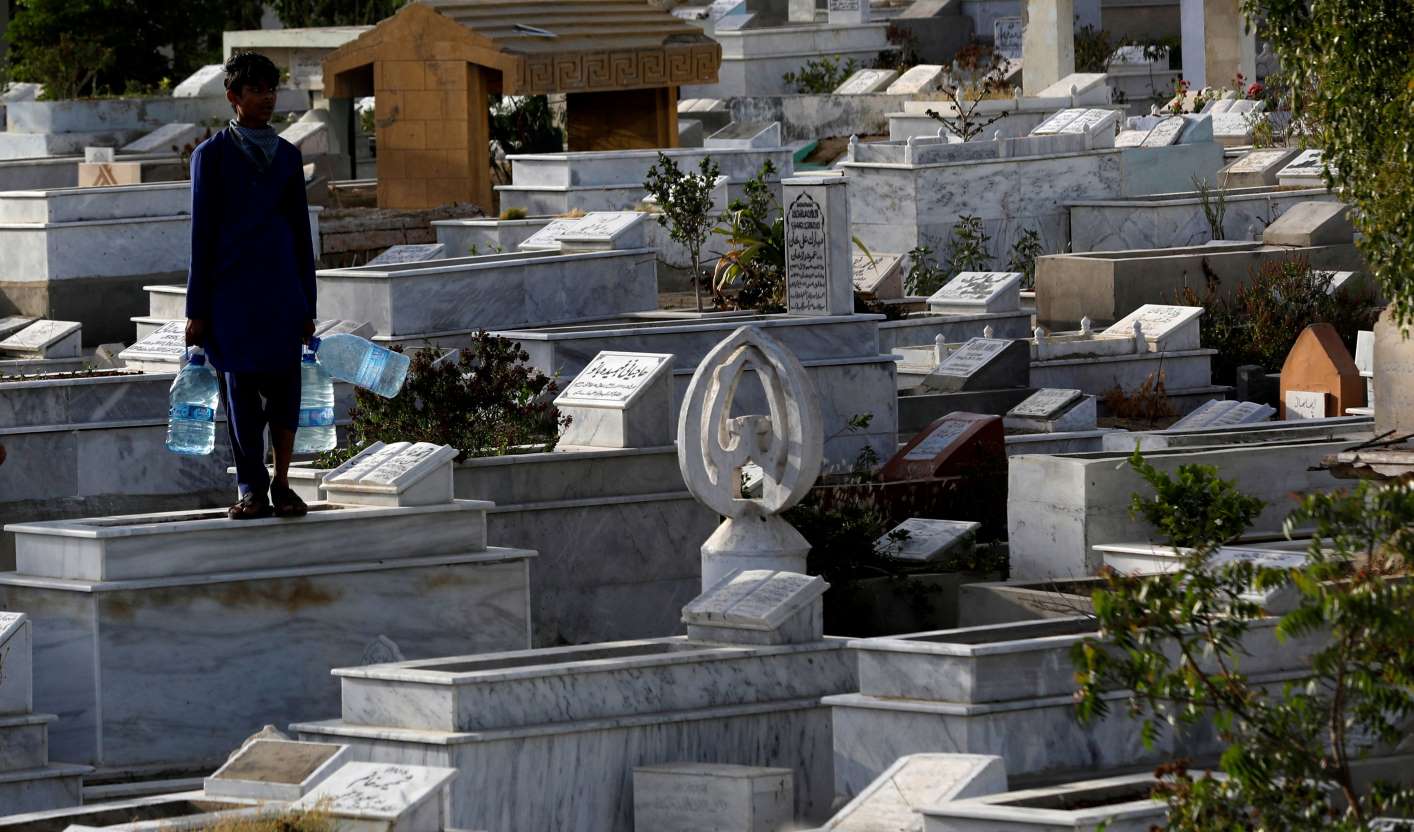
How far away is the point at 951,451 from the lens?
561 inches

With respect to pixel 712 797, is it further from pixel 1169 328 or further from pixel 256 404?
pixel 1169 328

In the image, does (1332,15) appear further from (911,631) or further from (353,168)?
(353,168)

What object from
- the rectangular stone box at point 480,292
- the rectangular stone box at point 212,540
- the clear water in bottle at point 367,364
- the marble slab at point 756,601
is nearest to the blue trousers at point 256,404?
the rectangular stone box at point 212,540

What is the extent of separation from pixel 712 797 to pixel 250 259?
266 cm

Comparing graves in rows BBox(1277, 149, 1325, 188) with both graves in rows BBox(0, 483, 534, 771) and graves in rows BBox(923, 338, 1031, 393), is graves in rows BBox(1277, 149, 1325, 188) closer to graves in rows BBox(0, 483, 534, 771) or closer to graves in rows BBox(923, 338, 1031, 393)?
graves in rows BBox(923, 338, 1031, 393)

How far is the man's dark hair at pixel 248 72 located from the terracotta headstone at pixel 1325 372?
8.50m

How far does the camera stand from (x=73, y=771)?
9.79m

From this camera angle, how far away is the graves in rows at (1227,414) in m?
15.9

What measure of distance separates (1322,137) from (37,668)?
5.50 metres

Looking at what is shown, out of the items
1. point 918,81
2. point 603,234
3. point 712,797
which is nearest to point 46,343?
point 603,234

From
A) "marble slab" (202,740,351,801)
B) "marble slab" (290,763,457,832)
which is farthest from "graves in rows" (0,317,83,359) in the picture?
"marble slab" (290,763,457,832)

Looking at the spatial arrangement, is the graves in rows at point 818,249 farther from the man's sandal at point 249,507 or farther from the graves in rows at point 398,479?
the man's sandal at point 249,507

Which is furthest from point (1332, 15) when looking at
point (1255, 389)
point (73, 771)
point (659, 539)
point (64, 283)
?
point (64, 283)

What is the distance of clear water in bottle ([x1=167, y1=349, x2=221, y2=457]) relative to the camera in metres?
10.4
